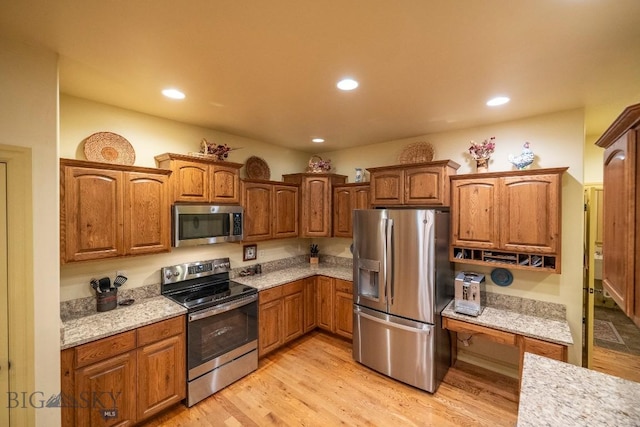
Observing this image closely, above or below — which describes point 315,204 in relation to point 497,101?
below

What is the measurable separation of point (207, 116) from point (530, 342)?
3.59m

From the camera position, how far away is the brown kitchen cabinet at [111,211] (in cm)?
197

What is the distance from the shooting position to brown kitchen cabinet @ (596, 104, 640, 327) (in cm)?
92

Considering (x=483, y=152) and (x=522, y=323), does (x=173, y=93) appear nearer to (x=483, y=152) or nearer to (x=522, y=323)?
(x=483, y=152)

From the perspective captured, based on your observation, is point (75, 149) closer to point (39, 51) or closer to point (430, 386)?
point (39, 51)

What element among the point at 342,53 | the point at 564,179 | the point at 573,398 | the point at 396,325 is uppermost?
the point at 342,53

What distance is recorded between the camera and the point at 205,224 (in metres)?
2.82

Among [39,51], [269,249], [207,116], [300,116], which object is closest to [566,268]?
[300,116]

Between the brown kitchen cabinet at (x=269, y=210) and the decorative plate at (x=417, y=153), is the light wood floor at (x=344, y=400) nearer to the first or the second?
the brown kitchen cabinet at (x=269, y=210)

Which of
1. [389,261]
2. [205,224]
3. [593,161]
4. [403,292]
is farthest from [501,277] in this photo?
[205,224]

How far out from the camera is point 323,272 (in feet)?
12.3

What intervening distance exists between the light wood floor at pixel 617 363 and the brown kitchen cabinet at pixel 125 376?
4393 millimetres

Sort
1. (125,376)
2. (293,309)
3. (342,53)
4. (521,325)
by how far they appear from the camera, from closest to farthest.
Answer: (342,53) < (125,376) < (521,325) < (293,309)

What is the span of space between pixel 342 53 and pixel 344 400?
285 centimetres
